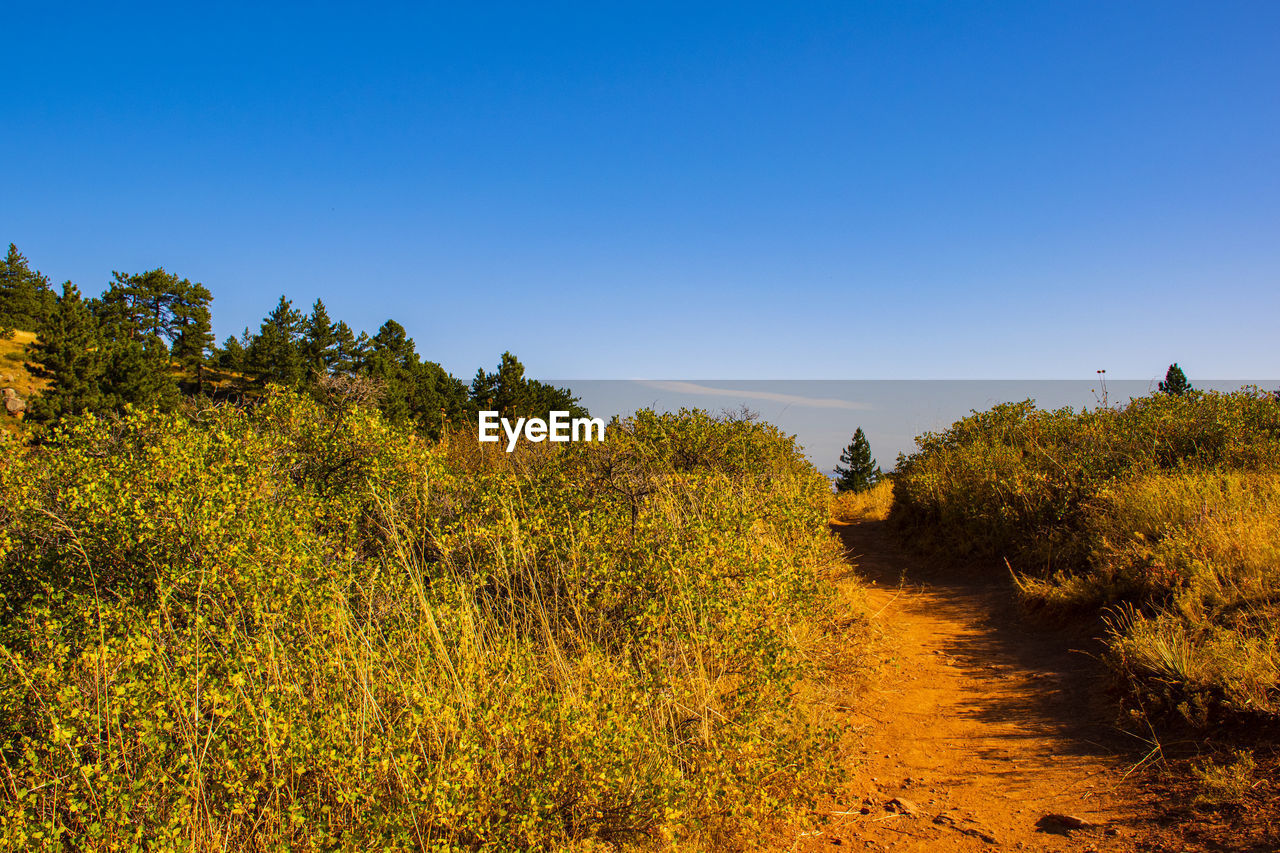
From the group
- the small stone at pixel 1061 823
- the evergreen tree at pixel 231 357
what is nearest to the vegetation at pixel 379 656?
the small stone at pixel 1061 823

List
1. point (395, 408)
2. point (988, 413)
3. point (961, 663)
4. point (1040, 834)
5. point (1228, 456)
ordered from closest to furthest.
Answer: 1. point (1040, 834)
2. point (961, 663)
3. point (1228, 456)
4. point (988, 413)
5. point (395, 408)

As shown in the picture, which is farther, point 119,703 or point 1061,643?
point 1061,643

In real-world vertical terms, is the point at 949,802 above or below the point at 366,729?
below

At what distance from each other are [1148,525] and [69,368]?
40.9m

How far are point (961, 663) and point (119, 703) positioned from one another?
21.6 feet

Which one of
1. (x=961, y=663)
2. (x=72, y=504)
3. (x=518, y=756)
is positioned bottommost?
(x=961, y=663)

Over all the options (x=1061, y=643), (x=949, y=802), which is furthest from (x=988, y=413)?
(x=949, y=802)

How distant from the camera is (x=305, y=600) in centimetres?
410

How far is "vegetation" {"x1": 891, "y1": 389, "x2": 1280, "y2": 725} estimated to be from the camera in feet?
15.6

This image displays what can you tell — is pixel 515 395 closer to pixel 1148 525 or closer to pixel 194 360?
pixel 1148 525

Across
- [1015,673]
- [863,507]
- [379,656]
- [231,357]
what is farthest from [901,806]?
[231,357]

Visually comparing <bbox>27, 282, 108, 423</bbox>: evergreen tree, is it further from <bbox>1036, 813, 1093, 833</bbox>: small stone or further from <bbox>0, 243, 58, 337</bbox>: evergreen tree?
<bbox>1036, 813, 1093, 833</bbox>: small stone

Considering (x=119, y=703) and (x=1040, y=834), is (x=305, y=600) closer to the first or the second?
(x=119, y=703)

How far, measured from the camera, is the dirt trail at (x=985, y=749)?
12.3ft
